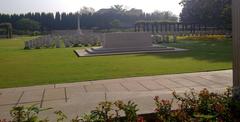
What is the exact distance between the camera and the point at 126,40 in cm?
2094

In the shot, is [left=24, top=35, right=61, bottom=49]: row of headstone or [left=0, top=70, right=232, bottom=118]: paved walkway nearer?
[left=0, top=70, right=232, bottom=118]: paved walkway

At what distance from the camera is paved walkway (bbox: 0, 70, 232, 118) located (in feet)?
20.7

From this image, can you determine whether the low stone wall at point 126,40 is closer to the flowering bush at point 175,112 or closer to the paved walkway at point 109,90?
the paved walkway at point 109,90

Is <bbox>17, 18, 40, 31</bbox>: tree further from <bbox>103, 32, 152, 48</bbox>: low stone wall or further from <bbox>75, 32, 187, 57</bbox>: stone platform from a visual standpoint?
<bbox>103, 32, 152, 48</bbox>: low stone wall

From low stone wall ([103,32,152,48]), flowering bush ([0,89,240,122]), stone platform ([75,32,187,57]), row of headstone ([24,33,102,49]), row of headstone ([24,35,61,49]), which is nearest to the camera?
flowering bush ([0,89,240,122])

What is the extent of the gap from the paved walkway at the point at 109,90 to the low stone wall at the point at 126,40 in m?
10.9

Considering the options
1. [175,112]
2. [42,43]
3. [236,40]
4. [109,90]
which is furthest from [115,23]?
[175,112]

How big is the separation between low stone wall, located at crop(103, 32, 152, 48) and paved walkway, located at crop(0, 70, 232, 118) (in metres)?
10.9

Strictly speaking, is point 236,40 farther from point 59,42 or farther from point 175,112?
point 59,42

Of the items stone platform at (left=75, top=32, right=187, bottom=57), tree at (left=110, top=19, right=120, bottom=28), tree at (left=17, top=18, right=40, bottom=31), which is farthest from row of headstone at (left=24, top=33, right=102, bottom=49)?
tree at (left=110, top=19, right=120, bottom=28)

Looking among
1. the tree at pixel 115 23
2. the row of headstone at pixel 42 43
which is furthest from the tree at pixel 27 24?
the row of headstone at pixel 42 43

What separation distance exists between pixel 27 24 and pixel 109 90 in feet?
258

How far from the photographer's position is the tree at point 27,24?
82625 millimetres

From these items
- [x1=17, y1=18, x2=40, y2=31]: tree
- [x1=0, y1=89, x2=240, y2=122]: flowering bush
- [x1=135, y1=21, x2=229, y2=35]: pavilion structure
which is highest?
[x1=17, y1=18, x2=40, y2=31]: tree
